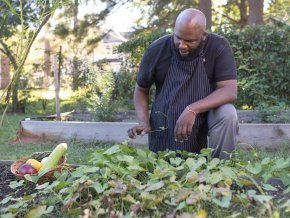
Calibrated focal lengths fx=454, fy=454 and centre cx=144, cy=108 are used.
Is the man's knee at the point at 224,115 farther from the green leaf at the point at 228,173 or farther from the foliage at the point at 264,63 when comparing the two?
the foliage at the point at 264,63

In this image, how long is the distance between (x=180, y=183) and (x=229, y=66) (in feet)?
4.24

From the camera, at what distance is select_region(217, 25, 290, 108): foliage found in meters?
7.07

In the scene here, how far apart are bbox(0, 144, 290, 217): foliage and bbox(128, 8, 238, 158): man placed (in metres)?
0.51


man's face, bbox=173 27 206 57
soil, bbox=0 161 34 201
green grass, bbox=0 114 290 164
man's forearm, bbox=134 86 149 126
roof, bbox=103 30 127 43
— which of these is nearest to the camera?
soil, bbox=0 161 34 201

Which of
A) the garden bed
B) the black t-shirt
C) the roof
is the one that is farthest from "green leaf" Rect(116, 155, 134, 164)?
the roof

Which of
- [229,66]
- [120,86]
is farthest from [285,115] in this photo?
[120,86]

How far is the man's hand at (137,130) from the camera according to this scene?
2.85 m

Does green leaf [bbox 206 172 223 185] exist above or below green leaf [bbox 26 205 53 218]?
above

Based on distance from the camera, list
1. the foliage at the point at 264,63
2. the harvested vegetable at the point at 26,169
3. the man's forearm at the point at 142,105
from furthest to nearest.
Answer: the foliage at the point at 264,63
the man's forearm at the point at 142,105
the harvested vegetable at the point at 26,169

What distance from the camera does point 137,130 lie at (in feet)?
9.54

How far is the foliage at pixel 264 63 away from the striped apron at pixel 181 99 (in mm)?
3975

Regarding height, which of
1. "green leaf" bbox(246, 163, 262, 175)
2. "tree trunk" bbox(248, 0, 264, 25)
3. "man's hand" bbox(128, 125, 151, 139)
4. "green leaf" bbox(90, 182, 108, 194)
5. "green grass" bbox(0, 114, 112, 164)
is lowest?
"green grass" bbox(0, 114, 112, 164)

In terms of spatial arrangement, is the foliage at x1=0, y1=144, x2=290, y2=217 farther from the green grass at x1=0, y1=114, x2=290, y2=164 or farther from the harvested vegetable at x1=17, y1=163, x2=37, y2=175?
the green grass at x1=0, y1=114, x2=290, y2=164

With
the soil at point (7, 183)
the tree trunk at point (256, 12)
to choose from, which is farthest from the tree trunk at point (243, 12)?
the soil at point (7, 183)
